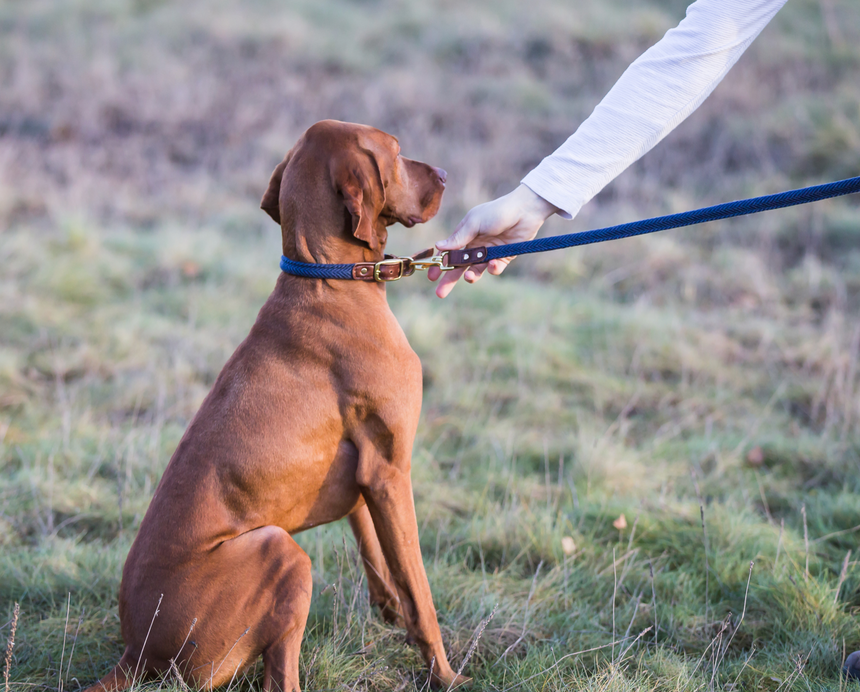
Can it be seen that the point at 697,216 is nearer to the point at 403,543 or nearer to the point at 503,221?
the point at 503,221

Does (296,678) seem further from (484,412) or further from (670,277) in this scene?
(670,277)

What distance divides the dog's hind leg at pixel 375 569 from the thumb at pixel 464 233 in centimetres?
95

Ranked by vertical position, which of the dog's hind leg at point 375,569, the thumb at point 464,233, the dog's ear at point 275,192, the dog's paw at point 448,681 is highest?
the dog's ear at point 275,192

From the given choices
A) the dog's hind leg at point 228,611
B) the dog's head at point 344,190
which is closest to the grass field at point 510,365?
the dog's hind leg at point 228,611

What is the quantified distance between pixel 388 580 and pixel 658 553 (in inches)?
45.8

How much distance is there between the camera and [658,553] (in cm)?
309

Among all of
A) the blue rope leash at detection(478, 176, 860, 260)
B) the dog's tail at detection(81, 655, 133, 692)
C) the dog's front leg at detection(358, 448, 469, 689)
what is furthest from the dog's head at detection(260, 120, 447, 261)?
the dog's tail at detection(81, 655, 133, 692)

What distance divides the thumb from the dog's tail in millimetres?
1570

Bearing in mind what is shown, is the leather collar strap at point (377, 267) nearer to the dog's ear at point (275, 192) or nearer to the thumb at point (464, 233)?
the thumb at point (464, 233)

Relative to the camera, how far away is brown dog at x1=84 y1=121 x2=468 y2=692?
6.83 ft

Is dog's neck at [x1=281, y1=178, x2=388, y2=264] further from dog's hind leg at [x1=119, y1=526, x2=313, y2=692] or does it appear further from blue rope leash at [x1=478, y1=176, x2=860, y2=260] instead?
dog's hind leg at [x1=119, y1=526, x2=313, y2=692]

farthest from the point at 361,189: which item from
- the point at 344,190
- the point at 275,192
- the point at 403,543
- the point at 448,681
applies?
the point at 448,681

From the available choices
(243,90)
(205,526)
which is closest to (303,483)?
(205,526)

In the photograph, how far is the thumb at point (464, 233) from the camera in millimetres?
2398
